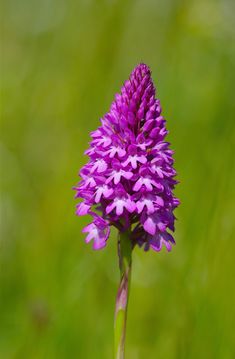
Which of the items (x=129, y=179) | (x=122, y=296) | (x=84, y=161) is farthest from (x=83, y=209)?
(x=84, y=161)

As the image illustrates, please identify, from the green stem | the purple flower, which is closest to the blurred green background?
the green stem

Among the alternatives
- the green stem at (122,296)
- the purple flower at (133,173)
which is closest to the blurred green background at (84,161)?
the green stem at (122,296)

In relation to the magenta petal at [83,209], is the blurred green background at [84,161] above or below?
above

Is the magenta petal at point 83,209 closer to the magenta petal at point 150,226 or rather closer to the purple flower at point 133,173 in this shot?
the purple flower at point 133,173

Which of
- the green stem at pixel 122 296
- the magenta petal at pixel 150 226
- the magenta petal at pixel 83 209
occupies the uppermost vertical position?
the magenta petal at pixel 83 209

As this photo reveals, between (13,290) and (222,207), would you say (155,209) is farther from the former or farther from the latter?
(13,290)

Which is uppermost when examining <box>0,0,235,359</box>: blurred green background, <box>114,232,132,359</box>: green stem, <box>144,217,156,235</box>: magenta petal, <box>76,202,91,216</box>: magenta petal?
<box>0,0,235,359</box>: blurred green background

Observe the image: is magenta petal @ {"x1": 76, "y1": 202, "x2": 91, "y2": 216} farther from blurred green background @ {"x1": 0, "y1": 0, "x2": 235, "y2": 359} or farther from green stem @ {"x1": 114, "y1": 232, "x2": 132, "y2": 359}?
blurred green background @ {"x1": 0, "y1": 0, "x2": 235, "y2": 359}

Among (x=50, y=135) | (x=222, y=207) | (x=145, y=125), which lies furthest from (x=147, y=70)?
→ (x=50, y=135)
